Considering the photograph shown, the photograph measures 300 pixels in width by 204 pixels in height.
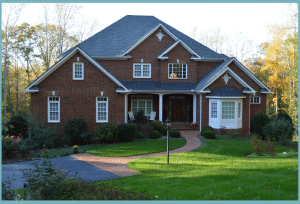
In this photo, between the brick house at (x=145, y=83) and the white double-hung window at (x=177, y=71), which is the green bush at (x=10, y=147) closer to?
the brick house at (x=145, y=83)

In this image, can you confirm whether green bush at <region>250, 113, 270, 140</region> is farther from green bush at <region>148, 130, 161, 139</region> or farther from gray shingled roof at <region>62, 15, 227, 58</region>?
green bush at <region>148, 130, 161, 139</region>

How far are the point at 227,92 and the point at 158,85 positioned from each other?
602 cm

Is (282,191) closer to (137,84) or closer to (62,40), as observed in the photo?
(137,84)

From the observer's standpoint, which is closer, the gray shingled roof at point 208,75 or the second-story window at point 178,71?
the gray shingled roof at point 208,75

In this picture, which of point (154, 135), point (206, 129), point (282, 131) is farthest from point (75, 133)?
point (282, 131)

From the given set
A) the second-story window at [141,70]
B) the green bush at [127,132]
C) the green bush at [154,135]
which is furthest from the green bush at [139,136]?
the second-story window at [141,70]

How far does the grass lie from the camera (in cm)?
1430

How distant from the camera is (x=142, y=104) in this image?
24.9 metres

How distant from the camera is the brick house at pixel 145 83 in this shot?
1912 centimetres

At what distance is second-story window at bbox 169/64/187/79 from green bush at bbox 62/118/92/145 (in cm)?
950

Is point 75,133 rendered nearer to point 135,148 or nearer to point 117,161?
point 135,148

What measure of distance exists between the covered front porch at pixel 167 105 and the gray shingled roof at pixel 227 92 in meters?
3.91

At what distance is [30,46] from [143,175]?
3152 cm

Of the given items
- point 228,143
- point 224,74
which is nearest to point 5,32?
point 224,74
